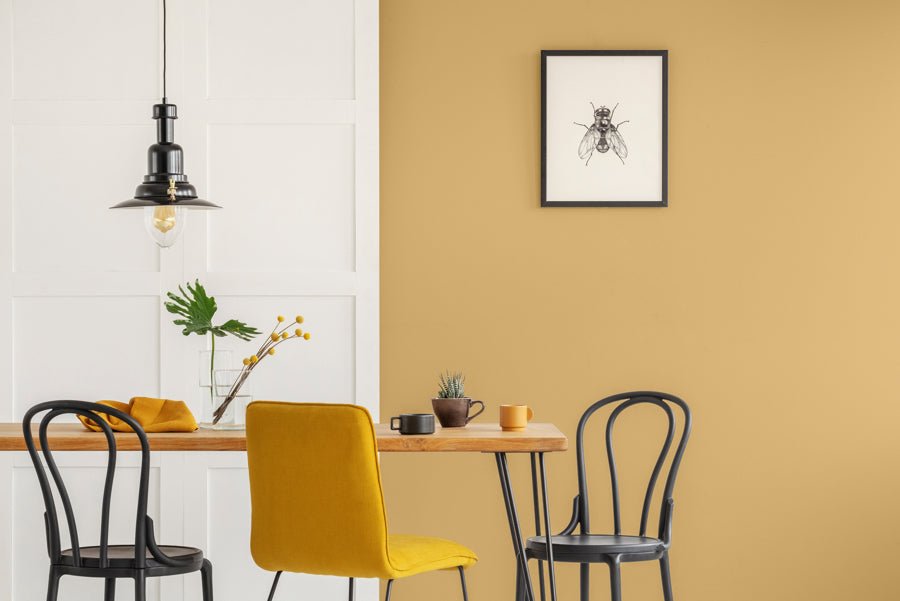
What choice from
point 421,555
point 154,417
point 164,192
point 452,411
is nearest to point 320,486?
point 421,555

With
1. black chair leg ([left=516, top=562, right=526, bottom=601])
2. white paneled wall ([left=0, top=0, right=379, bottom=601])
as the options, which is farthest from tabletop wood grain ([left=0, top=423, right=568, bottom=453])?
white paneled wall ([left=0, top=0, right=379, bottom=601])

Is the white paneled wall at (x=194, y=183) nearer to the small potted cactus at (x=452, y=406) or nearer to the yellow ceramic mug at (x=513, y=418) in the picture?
the small potted cactus at (x=452, y=406)

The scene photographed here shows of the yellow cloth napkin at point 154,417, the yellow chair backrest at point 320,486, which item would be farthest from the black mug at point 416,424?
the yellow cloth napkin at point 154,417

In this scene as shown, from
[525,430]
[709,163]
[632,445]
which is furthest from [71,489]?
[709,163]

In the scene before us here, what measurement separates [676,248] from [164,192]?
1.82m

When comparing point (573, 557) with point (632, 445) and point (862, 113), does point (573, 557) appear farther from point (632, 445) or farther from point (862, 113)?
point (862, 113)

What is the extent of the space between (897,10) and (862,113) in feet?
1.29

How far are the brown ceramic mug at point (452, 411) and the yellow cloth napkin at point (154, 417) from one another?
69 cm

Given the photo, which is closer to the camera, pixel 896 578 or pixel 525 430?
pixel 525 430

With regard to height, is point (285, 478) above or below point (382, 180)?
below

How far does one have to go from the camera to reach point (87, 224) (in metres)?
3.51

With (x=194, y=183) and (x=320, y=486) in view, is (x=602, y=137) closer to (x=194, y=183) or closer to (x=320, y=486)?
(x=194, y=183)

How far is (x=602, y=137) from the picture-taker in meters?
3.61

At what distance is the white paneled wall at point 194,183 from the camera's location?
350cm
